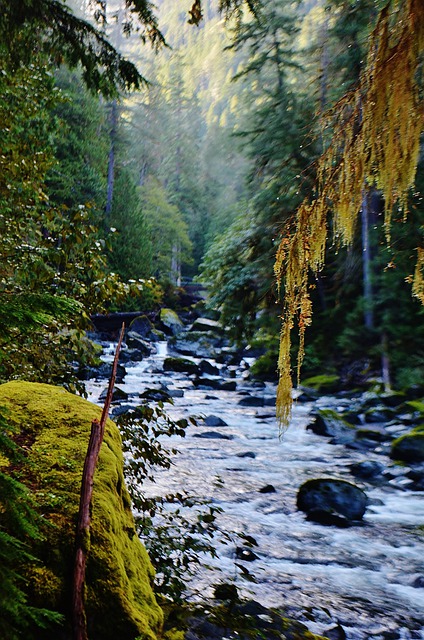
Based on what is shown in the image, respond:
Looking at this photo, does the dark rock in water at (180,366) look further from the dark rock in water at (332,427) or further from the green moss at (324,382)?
the dark rock in water at (332,427)

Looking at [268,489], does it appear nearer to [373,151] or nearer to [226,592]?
[226,592]

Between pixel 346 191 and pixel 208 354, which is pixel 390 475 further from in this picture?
pixel 208 354

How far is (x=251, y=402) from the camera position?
12664 mm

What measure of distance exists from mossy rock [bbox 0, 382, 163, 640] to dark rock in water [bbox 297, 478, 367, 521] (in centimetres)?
333

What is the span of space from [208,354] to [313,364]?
8346mm

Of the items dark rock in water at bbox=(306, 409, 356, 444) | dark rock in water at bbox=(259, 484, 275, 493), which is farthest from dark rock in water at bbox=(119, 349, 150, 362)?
dark rock in water at bbox=(259, 484, 275, 493)

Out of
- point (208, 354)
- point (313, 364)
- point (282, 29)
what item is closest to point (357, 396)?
point (313, 364)

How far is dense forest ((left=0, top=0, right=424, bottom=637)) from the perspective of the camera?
6.21 feet

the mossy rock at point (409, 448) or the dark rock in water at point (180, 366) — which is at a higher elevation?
the dark rock in water at point (180, 366)

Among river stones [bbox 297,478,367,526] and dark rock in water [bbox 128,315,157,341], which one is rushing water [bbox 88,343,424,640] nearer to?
river stones [bbox 297,478,367,526]

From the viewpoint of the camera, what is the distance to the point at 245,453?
305 inches

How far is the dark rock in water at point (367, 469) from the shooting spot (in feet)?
22.2

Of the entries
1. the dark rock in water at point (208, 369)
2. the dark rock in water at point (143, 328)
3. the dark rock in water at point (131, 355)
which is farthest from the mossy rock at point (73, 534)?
the dark rock in water at point (143, 328)

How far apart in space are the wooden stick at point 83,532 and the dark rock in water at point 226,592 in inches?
71.7
